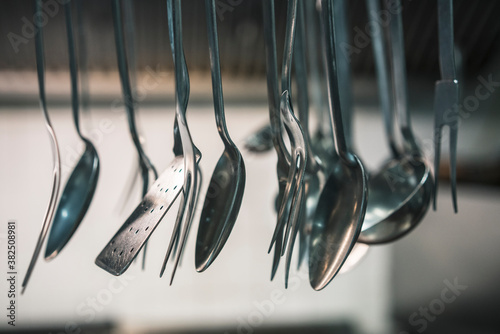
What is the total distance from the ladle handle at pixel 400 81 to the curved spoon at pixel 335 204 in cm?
17

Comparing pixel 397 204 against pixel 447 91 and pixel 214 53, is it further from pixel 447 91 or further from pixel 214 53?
pixel 214 53

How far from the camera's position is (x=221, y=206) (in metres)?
0.35

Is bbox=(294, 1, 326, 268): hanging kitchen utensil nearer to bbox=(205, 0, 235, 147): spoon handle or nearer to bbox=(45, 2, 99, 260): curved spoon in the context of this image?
bbox=(205, 0, 235, 147): spoon handle

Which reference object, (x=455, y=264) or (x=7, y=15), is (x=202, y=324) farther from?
(x=7, y=15)

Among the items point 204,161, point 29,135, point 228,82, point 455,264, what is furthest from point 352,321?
point 29,135

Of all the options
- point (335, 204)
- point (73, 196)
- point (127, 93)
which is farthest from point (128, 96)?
point (335, 204)

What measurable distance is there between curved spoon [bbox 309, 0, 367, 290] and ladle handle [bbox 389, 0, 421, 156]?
0.17m

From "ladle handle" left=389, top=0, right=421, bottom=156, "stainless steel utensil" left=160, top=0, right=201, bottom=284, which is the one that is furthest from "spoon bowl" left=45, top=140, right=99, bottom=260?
"ladle handle" left=389, top=0, right=421, bottom=156

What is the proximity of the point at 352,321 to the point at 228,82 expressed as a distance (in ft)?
2.32

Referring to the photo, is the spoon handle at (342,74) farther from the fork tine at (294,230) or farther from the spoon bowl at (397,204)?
the fork tine at (294,230)

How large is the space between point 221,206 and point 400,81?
27 centimetres

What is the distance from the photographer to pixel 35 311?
3.60ft

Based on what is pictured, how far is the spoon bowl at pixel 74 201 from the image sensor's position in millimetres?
384

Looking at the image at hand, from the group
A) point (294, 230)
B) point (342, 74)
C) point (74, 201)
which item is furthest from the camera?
point (342, 74)
